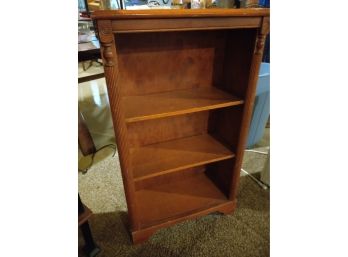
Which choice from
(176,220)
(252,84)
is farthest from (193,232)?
(252,84)

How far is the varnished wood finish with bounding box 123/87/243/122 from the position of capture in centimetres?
89

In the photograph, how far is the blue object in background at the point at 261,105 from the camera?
1.62m

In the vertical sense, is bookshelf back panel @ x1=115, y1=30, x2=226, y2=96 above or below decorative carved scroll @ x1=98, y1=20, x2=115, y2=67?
below

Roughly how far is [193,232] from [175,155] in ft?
1.66

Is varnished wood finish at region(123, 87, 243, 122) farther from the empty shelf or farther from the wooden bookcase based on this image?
the empty shelf

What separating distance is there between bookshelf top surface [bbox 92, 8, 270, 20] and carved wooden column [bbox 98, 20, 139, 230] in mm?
24

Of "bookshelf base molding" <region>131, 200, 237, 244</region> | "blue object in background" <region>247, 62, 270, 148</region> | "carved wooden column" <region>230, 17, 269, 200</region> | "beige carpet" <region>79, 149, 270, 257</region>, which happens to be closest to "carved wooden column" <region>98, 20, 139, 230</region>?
"bookshelf base molding" <region>131, 200, 237, 244</region>

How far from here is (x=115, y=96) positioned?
0.76 m

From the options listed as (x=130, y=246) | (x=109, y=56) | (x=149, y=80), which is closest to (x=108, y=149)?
(x=130, y=246)

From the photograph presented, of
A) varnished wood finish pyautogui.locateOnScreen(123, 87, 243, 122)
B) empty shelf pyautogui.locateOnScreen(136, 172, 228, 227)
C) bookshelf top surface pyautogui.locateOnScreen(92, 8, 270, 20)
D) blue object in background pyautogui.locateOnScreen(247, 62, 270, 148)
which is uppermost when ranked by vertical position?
bookshelf top surface pyautogui.locateOnScreen(92, 8, 270, 20)

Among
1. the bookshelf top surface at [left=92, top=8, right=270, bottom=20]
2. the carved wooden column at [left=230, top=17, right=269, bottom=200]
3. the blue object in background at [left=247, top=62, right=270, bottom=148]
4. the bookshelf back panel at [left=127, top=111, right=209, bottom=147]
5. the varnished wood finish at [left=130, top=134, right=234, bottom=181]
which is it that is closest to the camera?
the bookshelf top surface at [left=92, top=8, right=270, bottom=20]

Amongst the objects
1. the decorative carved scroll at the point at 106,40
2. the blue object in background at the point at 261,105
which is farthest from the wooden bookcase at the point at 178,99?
the blue object in background at the point at 261,105
